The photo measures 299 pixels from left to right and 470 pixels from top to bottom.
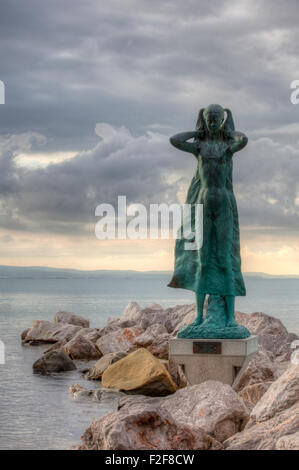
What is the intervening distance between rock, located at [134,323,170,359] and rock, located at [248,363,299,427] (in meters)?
7.76

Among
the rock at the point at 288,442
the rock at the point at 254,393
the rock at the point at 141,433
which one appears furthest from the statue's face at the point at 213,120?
the rock at the point at 288,442

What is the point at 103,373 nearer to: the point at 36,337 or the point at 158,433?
the point at 158,433

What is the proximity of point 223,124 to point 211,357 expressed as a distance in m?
3.65

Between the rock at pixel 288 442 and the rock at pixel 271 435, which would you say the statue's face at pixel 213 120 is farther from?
the rock at pixel 288 442

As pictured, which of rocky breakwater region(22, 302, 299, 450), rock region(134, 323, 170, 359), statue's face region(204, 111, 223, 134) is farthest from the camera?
rock region(134, 323, 170, 359)

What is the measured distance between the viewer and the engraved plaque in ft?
42.3

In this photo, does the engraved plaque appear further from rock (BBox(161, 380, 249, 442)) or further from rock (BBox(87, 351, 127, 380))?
rock (BBox(87, 351, 127, 380))

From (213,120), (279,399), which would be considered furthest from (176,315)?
(279,399)

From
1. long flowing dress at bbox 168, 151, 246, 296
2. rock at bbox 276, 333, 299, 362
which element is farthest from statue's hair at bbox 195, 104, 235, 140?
rock at bbox 276, 333, 299, 362

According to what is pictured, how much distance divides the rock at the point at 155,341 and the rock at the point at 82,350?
137 centimetres

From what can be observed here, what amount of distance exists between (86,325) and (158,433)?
18459 millimetres

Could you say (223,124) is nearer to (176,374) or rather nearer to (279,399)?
(176,374)

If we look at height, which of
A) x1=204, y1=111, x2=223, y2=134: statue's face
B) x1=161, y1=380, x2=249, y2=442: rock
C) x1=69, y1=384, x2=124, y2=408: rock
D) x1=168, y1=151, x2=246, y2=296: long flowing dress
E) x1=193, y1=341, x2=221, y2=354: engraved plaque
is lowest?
x1=69, y1=384, x2=124, y2=408: rock

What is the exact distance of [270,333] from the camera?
18703 mm
